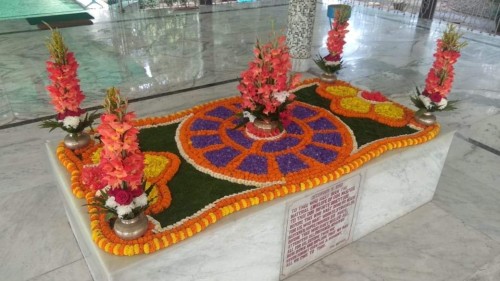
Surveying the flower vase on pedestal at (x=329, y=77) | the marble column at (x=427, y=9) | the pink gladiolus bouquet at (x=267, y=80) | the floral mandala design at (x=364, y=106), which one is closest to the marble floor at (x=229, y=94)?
the marble column at (x=427, y=9)

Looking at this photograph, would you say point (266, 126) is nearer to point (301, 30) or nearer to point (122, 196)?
point (122, 196)

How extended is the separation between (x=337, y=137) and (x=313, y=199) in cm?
62

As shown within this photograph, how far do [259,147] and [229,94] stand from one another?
256 cm

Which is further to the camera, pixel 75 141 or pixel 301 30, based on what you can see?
pixel 301 30

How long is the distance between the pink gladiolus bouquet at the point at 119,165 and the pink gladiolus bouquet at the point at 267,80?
106 cm

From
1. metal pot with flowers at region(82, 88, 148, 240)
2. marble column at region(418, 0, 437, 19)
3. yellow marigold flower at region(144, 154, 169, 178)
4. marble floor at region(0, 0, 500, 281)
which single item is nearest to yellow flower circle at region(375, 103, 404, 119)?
marble floor at region(0, 0, 500, 281)

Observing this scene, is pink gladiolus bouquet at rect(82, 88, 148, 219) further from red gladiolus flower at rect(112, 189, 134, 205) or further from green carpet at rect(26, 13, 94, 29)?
green carpet at rect(26, 13, 94, 29)

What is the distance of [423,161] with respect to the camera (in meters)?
3.06

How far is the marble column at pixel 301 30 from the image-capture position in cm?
552

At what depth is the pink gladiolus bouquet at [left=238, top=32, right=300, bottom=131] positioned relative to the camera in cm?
257

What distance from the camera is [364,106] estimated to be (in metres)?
3.37

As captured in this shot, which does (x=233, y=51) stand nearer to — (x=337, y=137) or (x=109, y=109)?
(x=337, y=137)

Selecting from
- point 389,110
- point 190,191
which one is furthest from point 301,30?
point 190,191

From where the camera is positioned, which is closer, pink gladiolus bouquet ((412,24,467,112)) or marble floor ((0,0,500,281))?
marble floor ((0,0,500,281))
